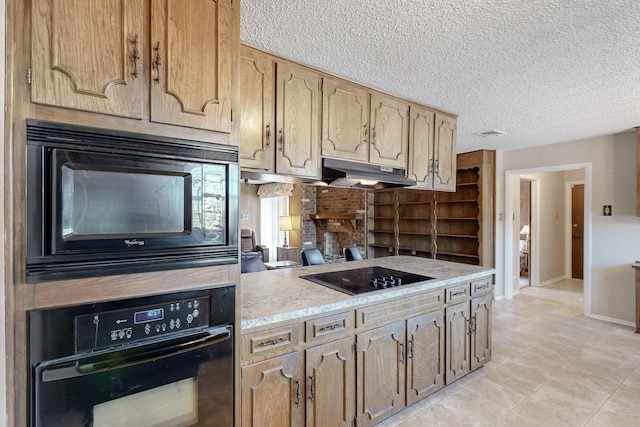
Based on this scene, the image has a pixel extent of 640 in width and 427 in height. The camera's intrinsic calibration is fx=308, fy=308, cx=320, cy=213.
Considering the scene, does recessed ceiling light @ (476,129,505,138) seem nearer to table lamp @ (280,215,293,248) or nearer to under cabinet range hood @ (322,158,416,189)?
under cabinet range hood @ (322,158,416,189)

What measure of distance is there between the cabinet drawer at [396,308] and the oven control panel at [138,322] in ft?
3.23

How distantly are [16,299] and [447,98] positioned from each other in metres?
2.99

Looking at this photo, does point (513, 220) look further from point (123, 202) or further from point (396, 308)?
point (123, 202)

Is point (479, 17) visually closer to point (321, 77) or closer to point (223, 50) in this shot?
point (321, 77)

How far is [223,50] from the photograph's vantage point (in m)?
1.23

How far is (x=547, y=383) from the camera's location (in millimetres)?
2545

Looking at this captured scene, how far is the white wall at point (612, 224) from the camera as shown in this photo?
149 inches

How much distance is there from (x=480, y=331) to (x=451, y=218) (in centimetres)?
273

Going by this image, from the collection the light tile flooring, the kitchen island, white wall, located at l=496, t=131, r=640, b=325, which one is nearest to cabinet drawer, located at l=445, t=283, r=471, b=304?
the kitchen island

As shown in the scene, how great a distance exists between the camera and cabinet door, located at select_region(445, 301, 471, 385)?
2.40 metres

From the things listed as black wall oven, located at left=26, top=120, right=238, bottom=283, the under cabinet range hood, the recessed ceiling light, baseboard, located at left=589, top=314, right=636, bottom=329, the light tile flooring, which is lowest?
the light tile flooring

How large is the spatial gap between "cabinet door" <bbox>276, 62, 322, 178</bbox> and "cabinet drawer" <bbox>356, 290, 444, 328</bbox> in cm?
97

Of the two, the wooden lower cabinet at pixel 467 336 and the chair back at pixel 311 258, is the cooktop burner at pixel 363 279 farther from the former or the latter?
the chair back at pixel 311 258

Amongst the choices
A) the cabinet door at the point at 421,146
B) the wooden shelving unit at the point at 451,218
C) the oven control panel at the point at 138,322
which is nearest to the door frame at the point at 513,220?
the wooden shelving unit at the point at 451,218
